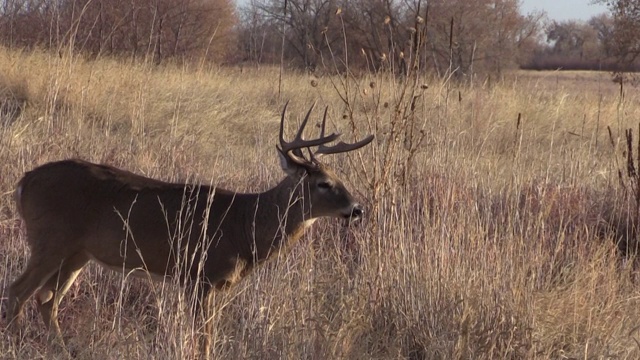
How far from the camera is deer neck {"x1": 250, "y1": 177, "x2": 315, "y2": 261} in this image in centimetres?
610

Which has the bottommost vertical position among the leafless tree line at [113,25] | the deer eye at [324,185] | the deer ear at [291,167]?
the deer eye at [324,185]

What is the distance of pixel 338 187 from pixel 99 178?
1444 millimetres

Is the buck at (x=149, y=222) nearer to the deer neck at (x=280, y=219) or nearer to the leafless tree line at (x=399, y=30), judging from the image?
the deer neck at (x=280, y=219)

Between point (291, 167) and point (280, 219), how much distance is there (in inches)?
13.0

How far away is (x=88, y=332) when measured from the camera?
5.41 m

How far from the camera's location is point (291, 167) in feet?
20.0

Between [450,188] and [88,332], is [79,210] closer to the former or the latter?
[88,332]

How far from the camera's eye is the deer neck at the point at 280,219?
6098 mm

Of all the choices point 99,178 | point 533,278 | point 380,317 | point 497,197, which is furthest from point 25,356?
point 497,197

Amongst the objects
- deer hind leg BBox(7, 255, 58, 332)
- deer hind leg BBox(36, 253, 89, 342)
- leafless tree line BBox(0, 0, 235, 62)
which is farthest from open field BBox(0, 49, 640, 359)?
leafless tree line BBox(0, 0, 235, 62)

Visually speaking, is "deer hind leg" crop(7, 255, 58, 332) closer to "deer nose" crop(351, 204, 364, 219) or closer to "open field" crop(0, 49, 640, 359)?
"open field" crop(0, 49, 640, 359)

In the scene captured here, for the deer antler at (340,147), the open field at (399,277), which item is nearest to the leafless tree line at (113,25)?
the open field at (399,277)

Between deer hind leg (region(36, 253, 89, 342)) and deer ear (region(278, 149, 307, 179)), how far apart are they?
4.26ft

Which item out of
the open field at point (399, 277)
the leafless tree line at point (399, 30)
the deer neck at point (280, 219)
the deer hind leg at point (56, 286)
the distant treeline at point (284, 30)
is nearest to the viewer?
the open field at point (399, 277)
